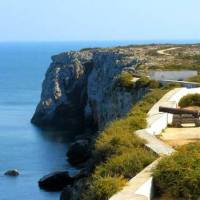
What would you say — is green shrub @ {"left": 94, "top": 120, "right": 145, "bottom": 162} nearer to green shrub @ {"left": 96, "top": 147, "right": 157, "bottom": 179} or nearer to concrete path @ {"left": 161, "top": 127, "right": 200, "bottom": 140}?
green shrub @ {"left": 96, "top": 147, "right": 157, "bottom": 179}

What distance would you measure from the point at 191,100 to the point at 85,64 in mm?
55405

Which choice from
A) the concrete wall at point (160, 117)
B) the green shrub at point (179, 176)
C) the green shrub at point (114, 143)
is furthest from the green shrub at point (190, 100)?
the green shrub at point (179, 176)

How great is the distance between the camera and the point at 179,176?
1401 centimetres

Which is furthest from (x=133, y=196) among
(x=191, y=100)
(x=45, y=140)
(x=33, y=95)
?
(x=33, y=95)

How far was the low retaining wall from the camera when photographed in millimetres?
12769

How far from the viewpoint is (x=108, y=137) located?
750 inches

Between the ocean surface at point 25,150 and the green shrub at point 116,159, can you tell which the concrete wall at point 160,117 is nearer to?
the green shrub at point 116,159

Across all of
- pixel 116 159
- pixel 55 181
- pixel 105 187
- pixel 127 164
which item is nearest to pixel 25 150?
pixel 55 181

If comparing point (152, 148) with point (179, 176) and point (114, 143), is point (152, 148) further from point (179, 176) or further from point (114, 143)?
point (179, 176)

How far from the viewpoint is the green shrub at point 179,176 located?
45.0 feet

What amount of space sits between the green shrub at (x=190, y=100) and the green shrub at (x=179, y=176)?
52.1 ft

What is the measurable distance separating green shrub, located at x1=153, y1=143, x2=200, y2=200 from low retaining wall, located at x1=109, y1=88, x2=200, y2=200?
25cm

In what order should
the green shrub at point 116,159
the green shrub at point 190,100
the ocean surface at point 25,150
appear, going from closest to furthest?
1. the green shrub at point 116,159
2. the green shrub at point 190,100
3. the ocean surface at point 25,150

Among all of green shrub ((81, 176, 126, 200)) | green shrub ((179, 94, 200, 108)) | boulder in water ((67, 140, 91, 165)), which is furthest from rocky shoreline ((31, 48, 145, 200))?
green shrub ((81, 176, 126, 200))
